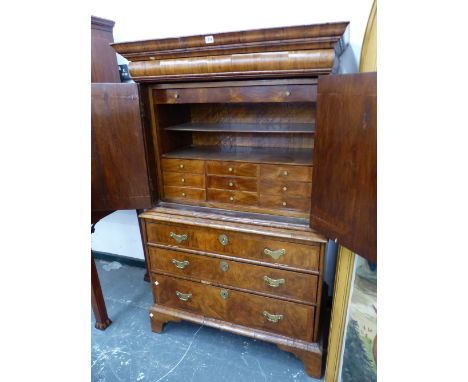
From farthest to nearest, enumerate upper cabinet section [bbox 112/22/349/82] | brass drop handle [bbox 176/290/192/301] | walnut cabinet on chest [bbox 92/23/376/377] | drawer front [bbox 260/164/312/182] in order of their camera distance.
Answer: brass drop handle [bbox 176/290/192/301]
drawer front [bbox 260/164/312/182]
walnut cabinet on chest [bbox 92/23/376/377]
upper cabinet section [bbox 112/22/349/82]

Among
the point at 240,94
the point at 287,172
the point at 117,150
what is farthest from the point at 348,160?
the point at 117,150

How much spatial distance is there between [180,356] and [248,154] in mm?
1170

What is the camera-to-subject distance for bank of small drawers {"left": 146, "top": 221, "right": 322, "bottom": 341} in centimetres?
131

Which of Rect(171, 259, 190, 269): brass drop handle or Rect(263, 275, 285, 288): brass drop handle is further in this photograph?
Rect(171, 259, 190, 269): brass drop handle

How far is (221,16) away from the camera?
1.53 m

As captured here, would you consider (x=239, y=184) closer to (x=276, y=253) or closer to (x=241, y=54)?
(x=276, y=253)

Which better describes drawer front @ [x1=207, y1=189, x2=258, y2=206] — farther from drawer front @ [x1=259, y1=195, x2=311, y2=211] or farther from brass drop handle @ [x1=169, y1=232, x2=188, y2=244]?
brass drop handle @ [x1=169, y1=232, x2=188, y2=244]

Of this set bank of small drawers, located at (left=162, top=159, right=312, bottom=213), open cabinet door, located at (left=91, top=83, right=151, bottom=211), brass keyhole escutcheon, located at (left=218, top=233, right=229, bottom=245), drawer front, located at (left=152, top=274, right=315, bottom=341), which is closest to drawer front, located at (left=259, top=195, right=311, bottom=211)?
bank of small drawers, located at (left=162, top=159, right=312, bottom=213)

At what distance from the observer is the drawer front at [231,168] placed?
1325 millimetres

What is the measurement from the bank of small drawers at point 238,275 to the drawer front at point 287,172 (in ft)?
0.90

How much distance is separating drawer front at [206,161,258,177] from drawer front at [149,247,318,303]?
440 mm
